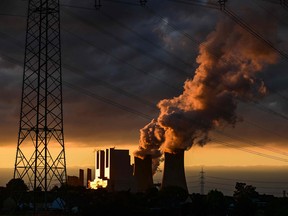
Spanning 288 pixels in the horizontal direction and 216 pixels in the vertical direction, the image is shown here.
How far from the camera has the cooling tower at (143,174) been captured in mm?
123550

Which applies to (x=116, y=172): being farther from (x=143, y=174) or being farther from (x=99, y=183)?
(x=143, y=174)

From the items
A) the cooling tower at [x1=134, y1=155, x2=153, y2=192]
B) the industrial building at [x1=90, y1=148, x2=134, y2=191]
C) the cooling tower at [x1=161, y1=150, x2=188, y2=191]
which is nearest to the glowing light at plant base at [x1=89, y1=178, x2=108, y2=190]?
the industrial building at [x1=90, y1=148, x2=134, y2=191]

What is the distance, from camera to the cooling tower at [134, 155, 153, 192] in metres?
124

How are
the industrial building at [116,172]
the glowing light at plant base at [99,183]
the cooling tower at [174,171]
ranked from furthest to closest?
the glowing light at plant base at [99,183] < the industrial building at [116,172] < the cooling tower at [174,171]

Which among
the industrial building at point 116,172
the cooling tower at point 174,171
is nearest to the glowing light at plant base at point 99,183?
the industrial building at point 116,172

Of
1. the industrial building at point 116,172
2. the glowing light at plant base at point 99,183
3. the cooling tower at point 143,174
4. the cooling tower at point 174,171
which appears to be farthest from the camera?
the glowing light at plant base at point 99,183

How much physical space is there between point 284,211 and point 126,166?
270ft

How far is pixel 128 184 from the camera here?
451 feet

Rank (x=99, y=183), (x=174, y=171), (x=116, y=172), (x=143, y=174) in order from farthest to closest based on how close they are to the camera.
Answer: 1. (x=99, y=183)
2. (x=116, y=172)
3. (x=143, y=174)
4. (x=174, y=171)

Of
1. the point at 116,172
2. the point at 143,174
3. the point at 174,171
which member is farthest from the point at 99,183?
the point at 174,171

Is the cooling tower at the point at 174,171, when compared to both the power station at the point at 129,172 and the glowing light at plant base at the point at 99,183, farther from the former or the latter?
the glowing light at plant base at the point at 99,183

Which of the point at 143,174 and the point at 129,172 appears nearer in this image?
the point at 143,174

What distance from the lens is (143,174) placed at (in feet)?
415

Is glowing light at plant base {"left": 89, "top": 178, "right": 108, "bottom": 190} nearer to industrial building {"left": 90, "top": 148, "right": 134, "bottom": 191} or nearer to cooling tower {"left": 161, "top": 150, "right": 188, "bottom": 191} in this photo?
industrial building {"left": 90, "top": 148, "right": 134, "bottom": 191}
